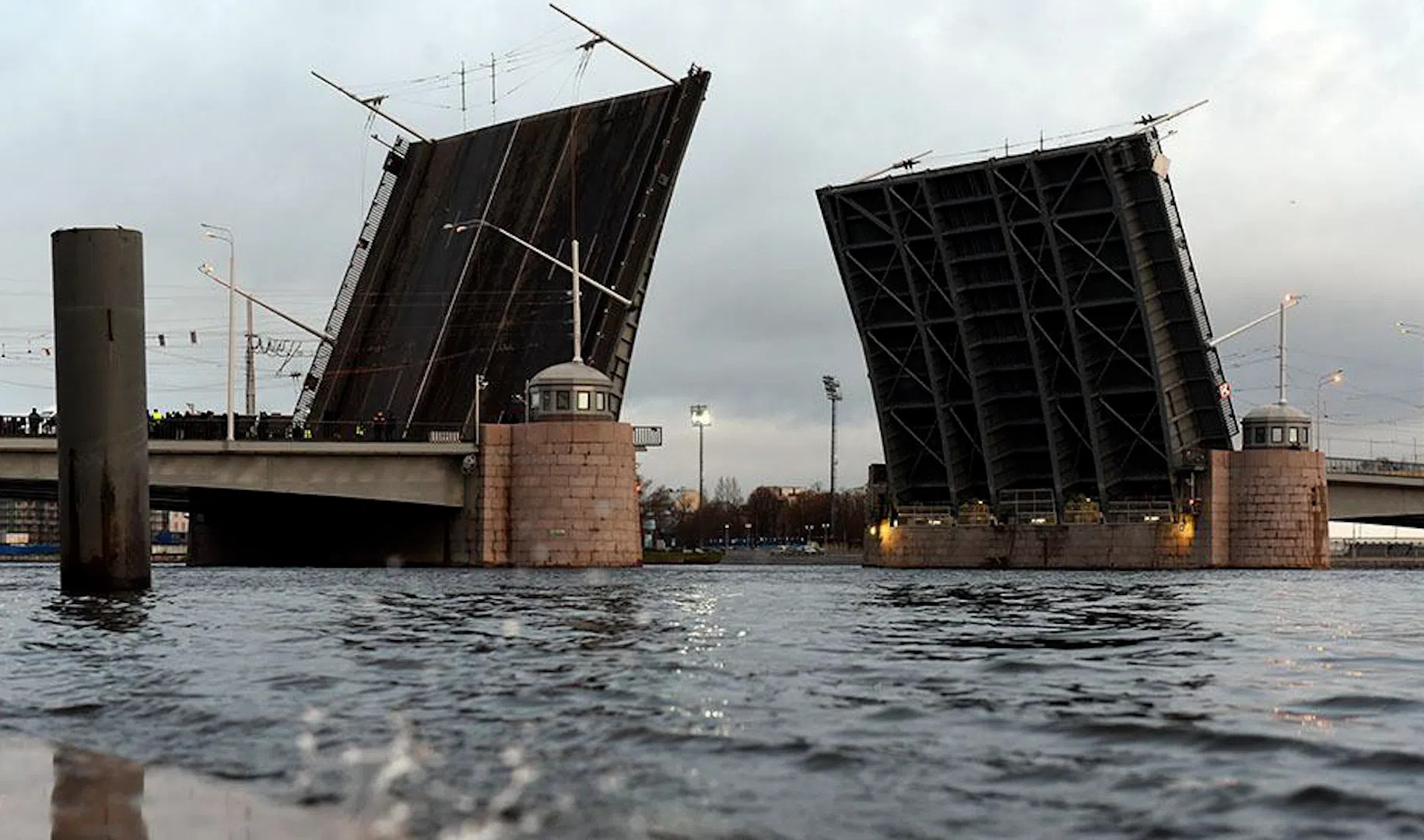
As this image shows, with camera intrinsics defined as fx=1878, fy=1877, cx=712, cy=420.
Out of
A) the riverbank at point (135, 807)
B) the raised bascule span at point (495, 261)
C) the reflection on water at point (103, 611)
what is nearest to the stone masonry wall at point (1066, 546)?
the raised bascule span at point (495, 261)

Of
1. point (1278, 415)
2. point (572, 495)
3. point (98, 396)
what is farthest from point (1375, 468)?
point (98, 396)

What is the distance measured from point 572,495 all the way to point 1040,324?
50.5 feet

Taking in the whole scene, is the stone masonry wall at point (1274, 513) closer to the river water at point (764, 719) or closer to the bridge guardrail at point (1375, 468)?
the bridge guardrail at point (1375, 468)

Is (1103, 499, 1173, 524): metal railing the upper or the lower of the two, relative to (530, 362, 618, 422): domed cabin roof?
lower

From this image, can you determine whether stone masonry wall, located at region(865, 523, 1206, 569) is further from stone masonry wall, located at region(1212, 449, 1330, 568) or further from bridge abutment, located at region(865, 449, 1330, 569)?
stone masonry wall, located at region(1212, 449, 1330, 568)

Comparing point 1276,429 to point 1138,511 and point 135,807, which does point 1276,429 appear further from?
point 135,807

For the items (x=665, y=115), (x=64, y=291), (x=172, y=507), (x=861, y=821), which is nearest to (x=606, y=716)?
(x=861, y=821)

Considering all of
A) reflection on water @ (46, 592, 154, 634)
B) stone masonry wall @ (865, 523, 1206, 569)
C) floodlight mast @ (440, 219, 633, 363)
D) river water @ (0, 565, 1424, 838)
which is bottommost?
stone masonry wall @ (865, 523, 1206, 569)

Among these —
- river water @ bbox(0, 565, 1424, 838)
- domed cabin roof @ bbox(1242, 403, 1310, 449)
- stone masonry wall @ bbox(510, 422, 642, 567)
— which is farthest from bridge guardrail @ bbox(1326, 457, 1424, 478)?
river water @ bbox(0, 565, 1424, 838)

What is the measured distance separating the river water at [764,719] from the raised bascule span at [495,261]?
34427 millimetres

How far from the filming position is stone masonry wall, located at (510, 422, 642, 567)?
189 ft

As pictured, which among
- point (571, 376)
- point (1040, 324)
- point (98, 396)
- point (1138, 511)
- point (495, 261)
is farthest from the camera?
point (1138, 511)

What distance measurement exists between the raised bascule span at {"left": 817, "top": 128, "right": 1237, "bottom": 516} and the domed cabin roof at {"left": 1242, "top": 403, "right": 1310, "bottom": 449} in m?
6.51

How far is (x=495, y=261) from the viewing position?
57.2 m
